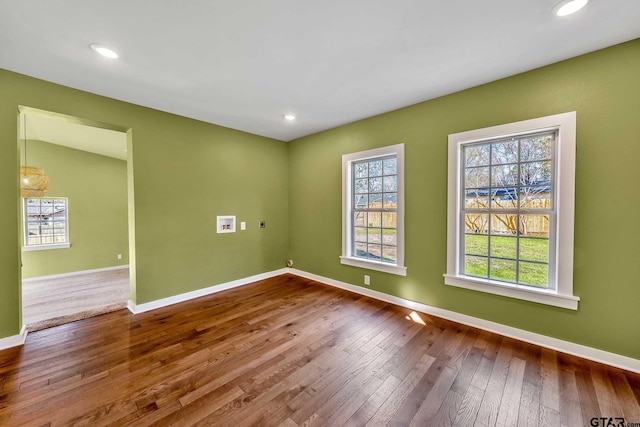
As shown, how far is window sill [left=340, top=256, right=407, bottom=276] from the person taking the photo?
10.8ft

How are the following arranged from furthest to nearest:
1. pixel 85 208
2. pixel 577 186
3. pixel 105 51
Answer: pixel 85 208, pixel 577 186, pixel 105 51

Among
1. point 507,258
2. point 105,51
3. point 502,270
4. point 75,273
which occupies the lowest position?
point 75,273

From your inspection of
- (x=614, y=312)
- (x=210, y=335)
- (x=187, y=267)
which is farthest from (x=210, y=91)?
(x=614, y=312)

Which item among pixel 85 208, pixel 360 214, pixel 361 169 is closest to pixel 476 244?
pixel 360 214

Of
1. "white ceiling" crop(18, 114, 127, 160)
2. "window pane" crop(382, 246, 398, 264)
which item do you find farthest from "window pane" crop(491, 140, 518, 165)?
"white ceiling" crop(18, 114, 127, 160)

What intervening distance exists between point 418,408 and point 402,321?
1.26 m

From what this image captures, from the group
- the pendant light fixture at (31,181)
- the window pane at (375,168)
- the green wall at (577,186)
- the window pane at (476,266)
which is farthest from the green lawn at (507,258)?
the pendant light fixture at (31,181)

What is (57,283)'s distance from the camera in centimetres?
451

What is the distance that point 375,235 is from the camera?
3678 mm

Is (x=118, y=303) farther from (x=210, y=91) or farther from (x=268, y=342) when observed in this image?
(x=210, y=91)

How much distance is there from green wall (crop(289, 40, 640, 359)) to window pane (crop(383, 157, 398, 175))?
0.25m

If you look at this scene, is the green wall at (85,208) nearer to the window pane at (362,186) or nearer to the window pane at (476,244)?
the window pane at (362,186)

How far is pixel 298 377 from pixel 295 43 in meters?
2.68

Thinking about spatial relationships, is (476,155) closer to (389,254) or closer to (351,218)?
(389,254)
